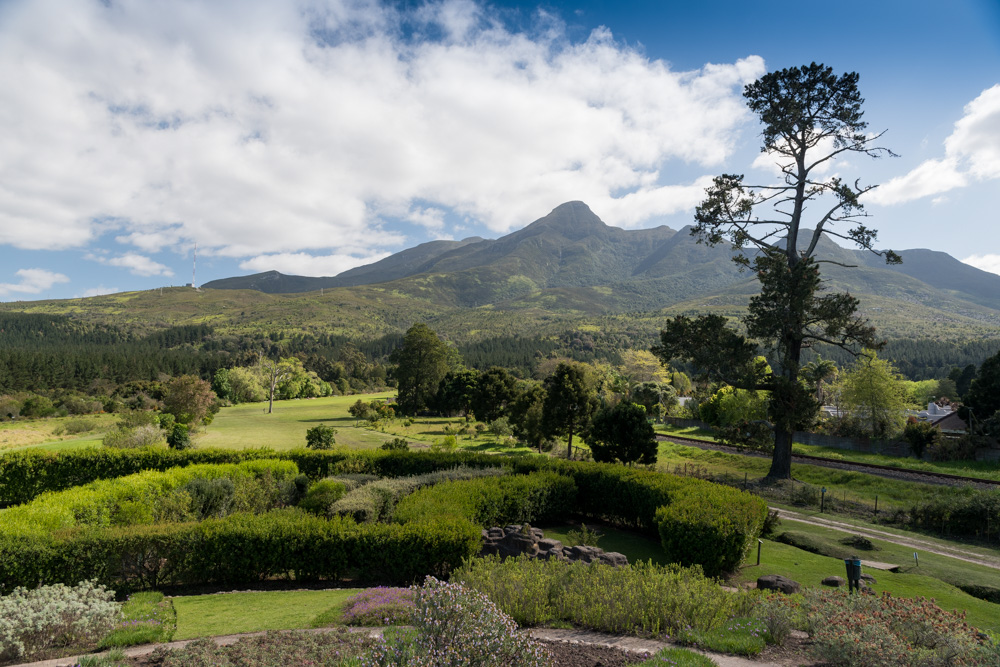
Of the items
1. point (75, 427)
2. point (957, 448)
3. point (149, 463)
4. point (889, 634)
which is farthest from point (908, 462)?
point (75, 427)

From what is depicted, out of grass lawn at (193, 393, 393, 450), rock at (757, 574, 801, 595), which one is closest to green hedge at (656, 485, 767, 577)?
rock at (757, 574, 801, 595)

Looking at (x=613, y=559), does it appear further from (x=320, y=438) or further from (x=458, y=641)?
(x=320, y=438)

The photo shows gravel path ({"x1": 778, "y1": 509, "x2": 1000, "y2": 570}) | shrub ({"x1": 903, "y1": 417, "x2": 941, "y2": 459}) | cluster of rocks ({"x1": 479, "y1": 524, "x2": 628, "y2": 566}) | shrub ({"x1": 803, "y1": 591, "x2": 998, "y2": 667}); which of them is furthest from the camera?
shrub ({"x1": 903, "y1": 417, "x2": 941, "y2": 459})

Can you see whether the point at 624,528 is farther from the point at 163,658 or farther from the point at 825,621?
the point at 163,658

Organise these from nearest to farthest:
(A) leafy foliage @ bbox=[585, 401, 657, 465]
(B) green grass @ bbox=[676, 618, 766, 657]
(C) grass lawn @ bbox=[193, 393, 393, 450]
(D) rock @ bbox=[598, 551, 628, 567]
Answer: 1. (B) green grass @ bbox=[676, 618, 766, 657]
2. (D) rock @ bbox=[598, 551, 628, 567]
3. (A) leafy foliage @ bbox=[585, 401, 657, 465]
4. (C) grass lawn @ bbox=[193, 393, 393, 450]

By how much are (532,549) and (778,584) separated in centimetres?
493

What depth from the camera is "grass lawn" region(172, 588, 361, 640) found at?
707cm

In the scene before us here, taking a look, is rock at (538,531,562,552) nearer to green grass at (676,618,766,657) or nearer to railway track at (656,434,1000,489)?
green grass at (676,618,766,657)

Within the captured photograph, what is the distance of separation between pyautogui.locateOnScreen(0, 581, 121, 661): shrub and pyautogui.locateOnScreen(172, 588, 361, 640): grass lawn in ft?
3.49

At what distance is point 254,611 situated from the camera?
787cm

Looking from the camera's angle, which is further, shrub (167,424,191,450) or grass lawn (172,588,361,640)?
shrub (167,424,191,450)

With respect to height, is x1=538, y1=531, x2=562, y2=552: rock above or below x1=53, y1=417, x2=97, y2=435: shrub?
above

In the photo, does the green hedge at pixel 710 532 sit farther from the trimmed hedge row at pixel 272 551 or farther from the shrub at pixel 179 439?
the shrub at pixel 179 439

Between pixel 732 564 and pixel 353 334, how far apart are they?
166m
